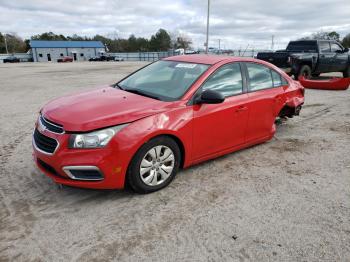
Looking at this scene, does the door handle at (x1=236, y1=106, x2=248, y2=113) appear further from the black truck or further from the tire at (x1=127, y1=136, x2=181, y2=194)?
the black truck

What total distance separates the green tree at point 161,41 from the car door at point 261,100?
91409 millimetres

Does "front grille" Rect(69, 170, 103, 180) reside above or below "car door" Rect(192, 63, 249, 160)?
below

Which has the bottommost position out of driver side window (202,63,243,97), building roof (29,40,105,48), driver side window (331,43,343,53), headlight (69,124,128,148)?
headlight (69,124,128,148)

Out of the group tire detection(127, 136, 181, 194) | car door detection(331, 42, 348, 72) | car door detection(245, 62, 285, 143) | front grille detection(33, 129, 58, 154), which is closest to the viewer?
front grille detection(33, 129, 58, 154)

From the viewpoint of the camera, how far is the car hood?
10.8 feet

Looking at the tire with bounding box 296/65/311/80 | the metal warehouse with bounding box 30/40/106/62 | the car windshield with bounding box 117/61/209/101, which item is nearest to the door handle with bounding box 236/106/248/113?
the car windshield with bounding box 117/61/209/101

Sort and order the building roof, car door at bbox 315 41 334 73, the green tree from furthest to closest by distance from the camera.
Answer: the green tree < the building roof < car door at bbox 315 41 334 73

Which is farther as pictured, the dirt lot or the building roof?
the building roof

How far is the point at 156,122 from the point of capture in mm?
3510

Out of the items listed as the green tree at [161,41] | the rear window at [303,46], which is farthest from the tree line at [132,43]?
the rear window at [303,46]

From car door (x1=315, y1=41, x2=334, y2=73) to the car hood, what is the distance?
11761 millimetres

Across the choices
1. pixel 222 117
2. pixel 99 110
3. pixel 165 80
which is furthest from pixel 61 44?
pixel 99 110

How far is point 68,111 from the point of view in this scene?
3.57 metres

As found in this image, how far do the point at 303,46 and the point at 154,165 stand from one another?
41.4 feet
